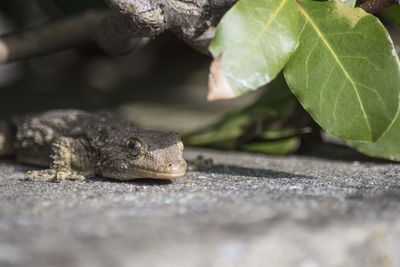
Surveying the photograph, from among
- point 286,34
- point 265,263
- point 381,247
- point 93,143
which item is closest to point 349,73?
point 286,34

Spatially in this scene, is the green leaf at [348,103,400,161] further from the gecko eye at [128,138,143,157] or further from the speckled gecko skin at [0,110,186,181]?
the gecko eye at [128,138,143,157]

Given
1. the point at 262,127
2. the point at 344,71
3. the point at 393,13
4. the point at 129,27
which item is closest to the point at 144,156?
the point at 129,27

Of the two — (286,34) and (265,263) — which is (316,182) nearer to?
(286,34)

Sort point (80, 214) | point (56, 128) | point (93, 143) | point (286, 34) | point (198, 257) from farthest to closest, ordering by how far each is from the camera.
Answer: point (56, 128) → point (93, 143) → point (286, 34) → point (80, 214) → point (198, 257)

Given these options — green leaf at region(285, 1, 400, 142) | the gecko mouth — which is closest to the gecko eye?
the gecko mouth

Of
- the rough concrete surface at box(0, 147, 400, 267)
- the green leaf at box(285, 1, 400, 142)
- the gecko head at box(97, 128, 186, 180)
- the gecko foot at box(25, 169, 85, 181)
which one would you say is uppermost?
the green leaf at box(285, 1, 400, 142)

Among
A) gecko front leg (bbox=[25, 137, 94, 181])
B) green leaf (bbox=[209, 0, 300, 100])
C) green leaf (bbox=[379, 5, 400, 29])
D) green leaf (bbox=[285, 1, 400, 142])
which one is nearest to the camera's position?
green leaf (bbox=[209, 0, 300, 100])

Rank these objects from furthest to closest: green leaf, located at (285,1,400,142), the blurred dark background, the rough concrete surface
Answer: the blurred dark background, green leaf, located at (285,1,400,142), the rough concrete surface

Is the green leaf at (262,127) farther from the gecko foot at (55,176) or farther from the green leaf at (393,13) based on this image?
the gecko foot at (55,176)

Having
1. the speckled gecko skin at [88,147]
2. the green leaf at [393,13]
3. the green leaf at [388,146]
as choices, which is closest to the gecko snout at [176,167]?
the speckled gecko skin at [88,147]
